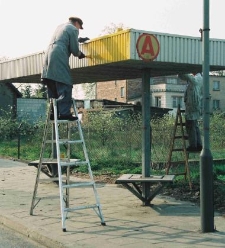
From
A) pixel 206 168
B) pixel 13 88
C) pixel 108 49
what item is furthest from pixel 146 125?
pixel 13 88

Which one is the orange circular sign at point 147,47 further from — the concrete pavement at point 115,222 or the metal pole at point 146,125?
the concrete pavement at point 115,222

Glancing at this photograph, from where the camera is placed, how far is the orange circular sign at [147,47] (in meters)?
7.39

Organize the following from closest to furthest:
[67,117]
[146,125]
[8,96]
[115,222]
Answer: [115,222], [67,117], [146,125], [8,96]

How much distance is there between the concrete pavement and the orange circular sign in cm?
247

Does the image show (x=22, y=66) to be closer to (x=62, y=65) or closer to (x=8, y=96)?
(x=62, y=65)

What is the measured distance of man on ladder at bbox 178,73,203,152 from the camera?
32.6 feet

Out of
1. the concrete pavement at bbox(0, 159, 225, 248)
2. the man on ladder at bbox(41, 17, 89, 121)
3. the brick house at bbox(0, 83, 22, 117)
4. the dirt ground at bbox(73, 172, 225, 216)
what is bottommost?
the concrete pavement at bbox(0, 159, 225, 248)

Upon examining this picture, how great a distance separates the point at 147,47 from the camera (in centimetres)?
739

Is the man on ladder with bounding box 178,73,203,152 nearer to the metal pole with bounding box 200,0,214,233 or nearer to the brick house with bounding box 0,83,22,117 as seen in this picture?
the metal pole with bounding box 200,0,214,233

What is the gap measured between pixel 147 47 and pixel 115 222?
2649 millimetres

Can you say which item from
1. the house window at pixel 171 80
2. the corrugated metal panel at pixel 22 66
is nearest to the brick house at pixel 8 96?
the corrugated metal panel at pixel 22 66

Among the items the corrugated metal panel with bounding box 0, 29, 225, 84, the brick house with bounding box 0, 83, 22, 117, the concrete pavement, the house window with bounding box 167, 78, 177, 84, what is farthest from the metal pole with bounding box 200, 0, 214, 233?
the house window with bounding box 167, 78, 177, 84

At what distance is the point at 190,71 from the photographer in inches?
373

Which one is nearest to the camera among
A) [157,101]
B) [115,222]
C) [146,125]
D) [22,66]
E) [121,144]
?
[115,222]
